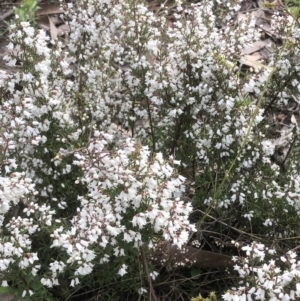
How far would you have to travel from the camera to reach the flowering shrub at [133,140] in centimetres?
331

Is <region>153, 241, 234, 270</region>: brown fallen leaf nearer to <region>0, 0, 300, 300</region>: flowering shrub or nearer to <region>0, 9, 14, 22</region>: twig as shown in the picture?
<region>0, 0, 300, 300</region>: flowering shrub

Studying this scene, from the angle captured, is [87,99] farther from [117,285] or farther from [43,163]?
[117,285]

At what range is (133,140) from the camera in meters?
4.02

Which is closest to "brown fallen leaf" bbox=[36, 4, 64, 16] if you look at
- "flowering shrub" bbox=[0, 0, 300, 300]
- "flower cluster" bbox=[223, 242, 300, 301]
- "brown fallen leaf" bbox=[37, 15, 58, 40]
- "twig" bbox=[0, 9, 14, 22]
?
"brown fallen leaf" bbox=[37, 15, 58, 40]

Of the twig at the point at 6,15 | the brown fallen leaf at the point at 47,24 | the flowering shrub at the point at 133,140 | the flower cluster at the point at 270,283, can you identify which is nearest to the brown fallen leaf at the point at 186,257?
the flowering shrub at the point at 133,140

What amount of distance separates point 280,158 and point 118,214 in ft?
9.41

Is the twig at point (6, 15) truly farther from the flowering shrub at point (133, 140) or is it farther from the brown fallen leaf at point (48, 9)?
the flowering shrub at point (133, 140)

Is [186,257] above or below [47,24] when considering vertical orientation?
below

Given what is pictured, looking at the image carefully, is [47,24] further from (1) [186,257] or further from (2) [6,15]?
(1) [186,257]

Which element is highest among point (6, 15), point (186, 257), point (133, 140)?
point (6, 15)

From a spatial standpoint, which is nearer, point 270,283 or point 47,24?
point 270,283

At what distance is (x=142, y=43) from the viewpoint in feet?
14.0

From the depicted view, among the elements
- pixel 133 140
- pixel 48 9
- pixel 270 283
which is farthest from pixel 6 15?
pixel 270 283

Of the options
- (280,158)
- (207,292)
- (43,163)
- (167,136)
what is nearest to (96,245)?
(43,163)
